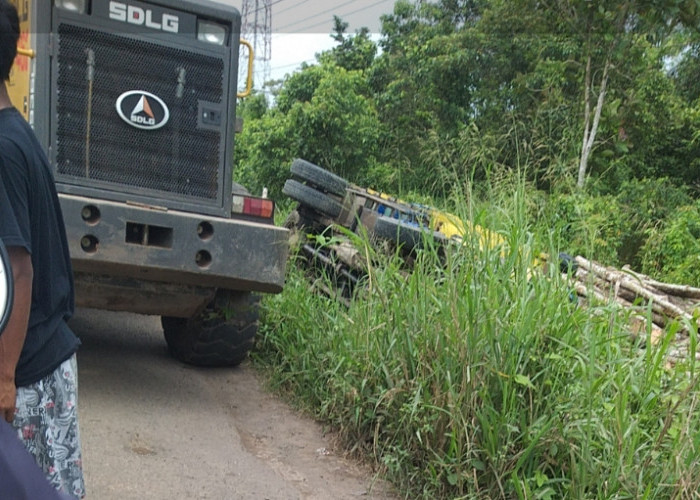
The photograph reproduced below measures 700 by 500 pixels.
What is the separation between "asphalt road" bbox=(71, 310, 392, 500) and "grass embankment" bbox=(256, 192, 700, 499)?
0.35 metres

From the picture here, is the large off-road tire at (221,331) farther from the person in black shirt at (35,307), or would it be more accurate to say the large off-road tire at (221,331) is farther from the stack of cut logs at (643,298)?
the person in black shirt at (35,307)

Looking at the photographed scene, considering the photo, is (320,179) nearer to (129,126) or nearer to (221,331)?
(221,331)

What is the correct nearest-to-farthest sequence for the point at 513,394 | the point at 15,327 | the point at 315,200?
1. the point at 15,327
2. the point at 513,394
3. the point at 315,200

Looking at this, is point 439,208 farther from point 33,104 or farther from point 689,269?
point 689,269

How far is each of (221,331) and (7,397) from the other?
375cm

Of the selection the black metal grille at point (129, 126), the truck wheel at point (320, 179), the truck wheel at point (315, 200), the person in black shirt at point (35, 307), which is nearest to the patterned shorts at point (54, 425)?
the person in black shirt at point (35, 307)

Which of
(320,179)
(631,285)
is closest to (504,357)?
(631,285)

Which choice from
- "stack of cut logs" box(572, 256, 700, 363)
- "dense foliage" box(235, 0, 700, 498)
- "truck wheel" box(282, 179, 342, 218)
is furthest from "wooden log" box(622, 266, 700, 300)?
"truck wheel" box(282, 179, 342, 218)

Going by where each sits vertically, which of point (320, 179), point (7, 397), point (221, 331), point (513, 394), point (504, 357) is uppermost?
point (320, 179)

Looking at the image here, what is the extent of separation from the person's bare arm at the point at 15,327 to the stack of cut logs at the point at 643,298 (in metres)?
2.49

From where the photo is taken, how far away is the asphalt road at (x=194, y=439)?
3.93 metres

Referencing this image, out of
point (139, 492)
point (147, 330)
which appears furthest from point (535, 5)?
point (139, 492)

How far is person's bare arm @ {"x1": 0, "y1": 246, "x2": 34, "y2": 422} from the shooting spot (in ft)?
6.53

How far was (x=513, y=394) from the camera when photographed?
140 inches
